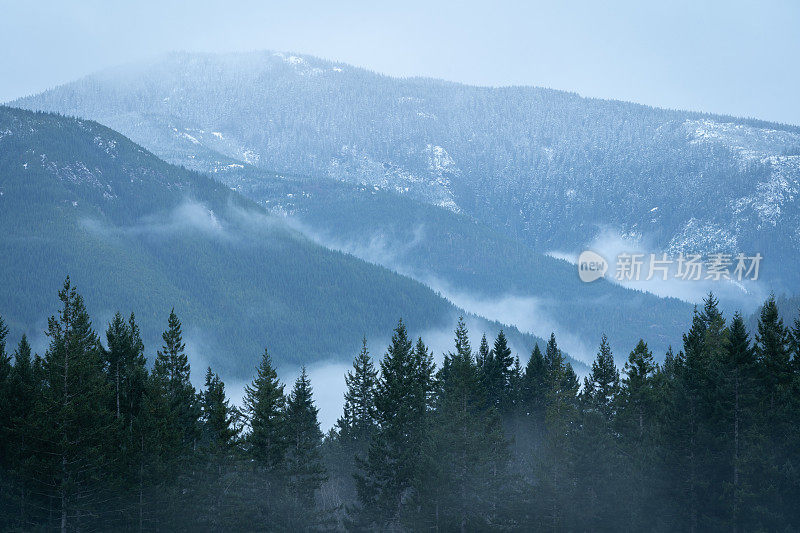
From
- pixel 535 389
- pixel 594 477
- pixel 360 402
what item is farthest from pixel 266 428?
pixel 535 389

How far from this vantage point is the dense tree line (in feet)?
197

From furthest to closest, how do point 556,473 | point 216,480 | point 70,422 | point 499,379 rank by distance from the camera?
point 499,379 → point 556,473 → point 216,480 → point 70,422

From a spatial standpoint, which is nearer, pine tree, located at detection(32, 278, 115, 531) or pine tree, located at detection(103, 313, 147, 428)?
pine tree, located at detection(32, 278, 115, 531)

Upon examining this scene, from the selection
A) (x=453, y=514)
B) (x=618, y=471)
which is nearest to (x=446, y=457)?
(x=453, y=514)

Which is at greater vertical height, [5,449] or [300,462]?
[5,449]

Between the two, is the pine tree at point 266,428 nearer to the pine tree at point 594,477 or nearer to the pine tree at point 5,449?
the pine tree at point 5,449

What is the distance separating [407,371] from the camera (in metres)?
73.9

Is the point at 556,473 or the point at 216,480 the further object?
the point at 556,473

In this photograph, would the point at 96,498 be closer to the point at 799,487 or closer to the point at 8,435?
the point at 8,435

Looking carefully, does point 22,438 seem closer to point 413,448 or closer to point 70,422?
point 70,422

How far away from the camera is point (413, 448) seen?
70.9 metres

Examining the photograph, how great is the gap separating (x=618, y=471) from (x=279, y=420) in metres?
24.7

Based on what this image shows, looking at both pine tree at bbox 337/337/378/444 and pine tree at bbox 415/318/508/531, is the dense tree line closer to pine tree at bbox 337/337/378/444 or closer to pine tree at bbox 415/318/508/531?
pine tree at bbox 415/318/508/531

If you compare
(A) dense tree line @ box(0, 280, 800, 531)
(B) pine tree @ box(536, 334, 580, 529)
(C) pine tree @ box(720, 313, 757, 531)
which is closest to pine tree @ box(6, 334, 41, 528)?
(A) dense tree line @ box(0, 280, 800, 531)
